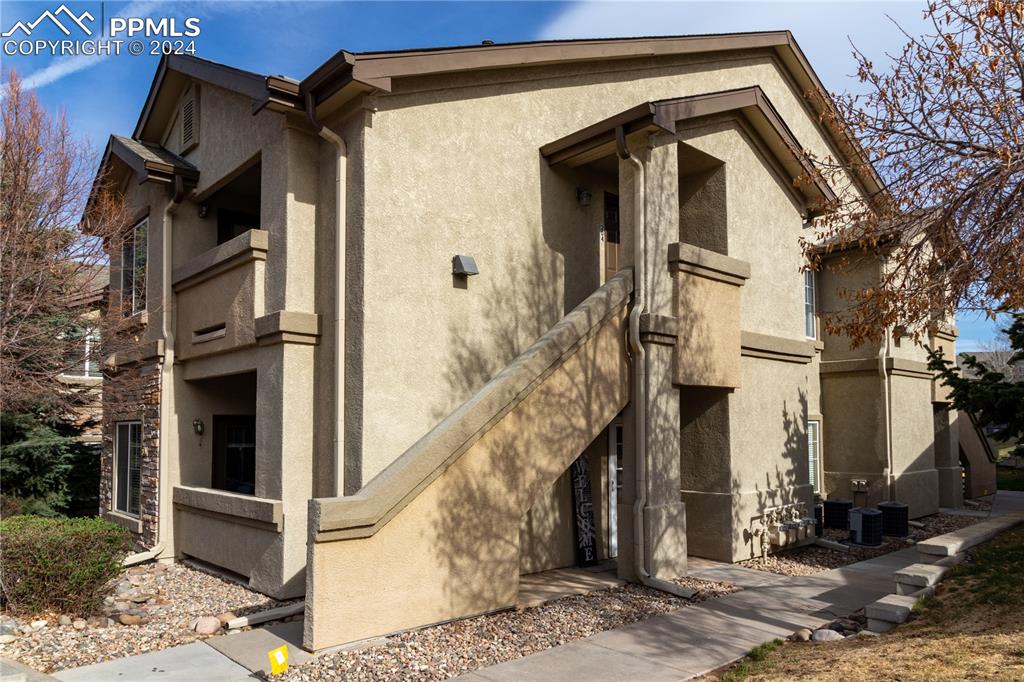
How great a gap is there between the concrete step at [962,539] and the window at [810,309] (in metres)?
5.16

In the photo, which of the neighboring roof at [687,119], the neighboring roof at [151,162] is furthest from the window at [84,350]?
the neighboring roof at [687,119]

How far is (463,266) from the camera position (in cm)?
993

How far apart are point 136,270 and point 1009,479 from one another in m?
30.4

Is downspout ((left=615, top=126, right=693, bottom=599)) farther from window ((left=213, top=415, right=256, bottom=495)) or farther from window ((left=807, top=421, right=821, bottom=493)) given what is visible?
window ((left=807, top=421, right=821, bottom=493))

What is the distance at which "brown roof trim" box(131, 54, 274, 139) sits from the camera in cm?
985

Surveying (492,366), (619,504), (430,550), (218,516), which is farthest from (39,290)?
(619,504)

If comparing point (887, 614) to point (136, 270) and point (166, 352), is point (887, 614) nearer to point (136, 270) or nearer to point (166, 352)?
point (166, 352)

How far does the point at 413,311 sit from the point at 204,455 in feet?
16.4

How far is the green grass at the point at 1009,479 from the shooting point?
26.4 m

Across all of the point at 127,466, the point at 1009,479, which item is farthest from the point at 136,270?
the point at 1009,479

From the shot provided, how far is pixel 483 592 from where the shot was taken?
809cm

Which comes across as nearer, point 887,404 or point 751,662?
point 751,662

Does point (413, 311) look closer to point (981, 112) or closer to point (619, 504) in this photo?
point (619, 504)

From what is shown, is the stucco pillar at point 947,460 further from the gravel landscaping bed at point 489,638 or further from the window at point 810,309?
the gravel landscaping bed at point 489,638
